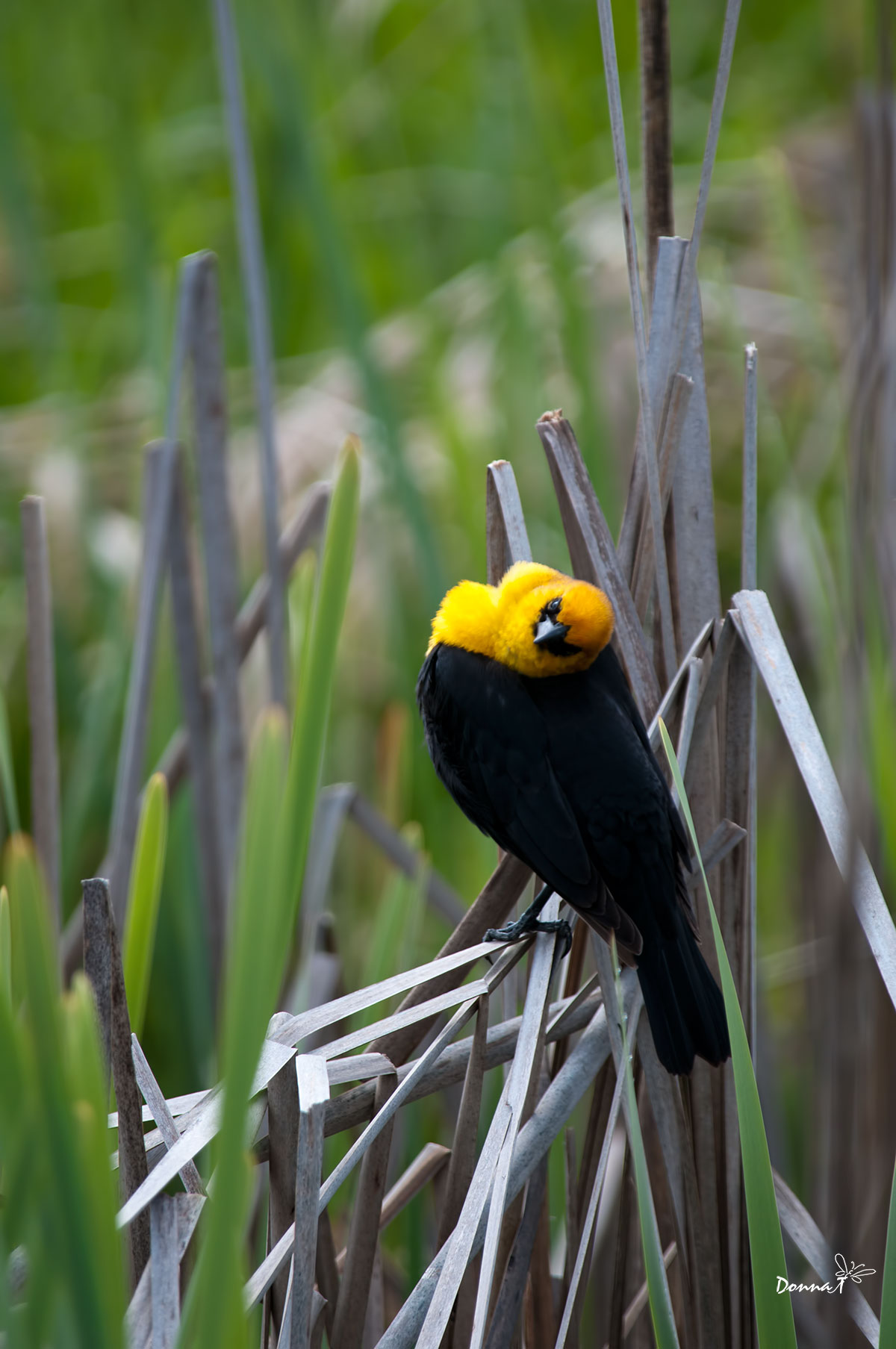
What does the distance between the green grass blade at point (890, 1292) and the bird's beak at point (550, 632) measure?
0.57 meters

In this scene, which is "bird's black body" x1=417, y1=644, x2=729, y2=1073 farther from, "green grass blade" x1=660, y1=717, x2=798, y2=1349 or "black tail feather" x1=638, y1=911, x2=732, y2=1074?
"green grass blade" x1=660, y1=717, x2=798, y2=1349

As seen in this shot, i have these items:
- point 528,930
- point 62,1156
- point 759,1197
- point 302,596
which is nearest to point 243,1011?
point 62,1156

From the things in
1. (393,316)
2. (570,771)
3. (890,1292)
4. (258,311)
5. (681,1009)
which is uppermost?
(393,316)

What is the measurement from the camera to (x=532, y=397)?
2.03 metres

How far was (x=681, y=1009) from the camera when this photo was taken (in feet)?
3.08

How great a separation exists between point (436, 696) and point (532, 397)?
955 millimetres

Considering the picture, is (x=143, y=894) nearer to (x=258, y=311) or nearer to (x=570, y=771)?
(x=570, y=771)

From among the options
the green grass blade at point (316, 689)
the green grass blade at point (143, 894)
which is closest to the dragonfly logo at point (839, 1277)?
the green grass blade at point (316, 689)

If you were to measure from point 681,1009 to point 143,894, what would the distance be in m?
0.49

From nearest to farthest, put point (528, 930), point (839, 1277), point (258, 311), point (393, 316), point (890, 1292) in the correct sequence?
point (839, 1277)
point (890, 1292)
point (528, 930)
point (258, 311)
point (393, 316)

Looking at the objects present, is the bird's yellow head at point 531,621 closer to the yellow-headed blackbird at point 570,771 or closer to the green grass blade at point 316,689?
the yellow-headed blackbird at point 570,771

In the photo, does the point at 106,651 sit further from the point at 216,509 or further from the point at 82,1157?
the point at 82,1157

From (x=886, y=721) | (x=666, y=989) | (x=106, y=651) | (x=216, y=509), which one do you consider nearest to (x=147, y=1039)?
(x=106, y=651)

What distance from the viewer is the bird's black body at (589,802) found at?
0.96m
